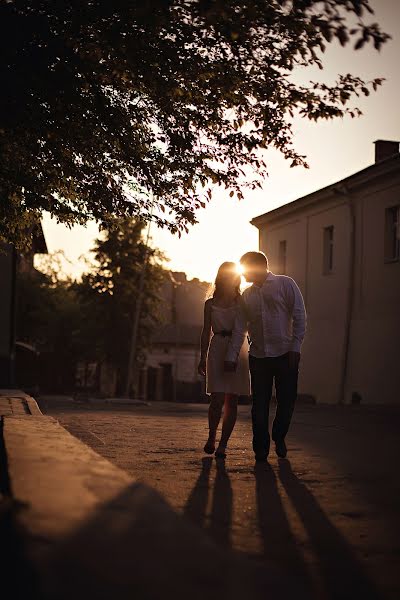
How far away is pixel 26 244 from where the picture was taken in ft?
47.0

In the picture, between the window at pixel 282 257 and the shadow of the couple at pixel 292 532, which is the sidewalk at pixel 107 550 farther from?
the window at pixel 282 257

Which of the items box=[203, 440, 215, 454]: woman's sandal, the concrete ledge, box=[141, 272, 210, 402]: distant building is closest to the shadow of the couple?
the concrete ledge

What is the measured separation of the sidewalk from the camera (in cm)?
262

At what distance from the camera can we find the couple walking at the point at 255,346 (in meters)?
9.05

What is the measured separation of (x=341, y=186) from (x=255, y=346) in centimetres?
2334

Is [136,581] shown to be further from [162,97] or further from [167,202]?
[167,202]

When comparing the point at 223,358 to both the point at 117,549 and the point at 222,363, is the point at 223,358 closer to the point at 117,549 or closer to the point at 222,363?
the point at 222,363

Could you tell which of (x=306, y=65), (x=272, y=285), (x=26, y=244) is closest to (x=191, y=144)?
(x=306, y=65)

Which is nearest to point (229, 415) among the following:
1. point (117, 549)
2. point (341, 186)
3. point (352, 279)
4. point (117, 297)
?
point (117, 549)

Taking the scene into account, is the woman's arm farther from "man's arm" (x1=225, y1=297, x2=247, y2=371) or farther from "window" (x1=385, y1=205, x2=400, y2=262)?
"window" (x1=385, y1=205, x2=400, y2=262)

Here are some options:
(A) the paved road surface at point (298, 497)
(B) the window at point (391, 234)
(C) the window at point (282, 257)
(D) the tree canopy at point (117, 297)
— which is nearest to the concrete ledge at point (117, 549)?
(A) the paved road surface at point (298, 497)

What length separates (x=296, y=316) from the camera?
9.23 metres

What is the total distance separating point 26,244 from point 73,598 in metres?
Result: 12.2

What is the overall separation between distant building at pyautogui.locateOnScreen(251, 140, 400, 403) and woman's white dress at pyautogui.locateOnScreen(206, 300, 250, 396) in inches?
764
